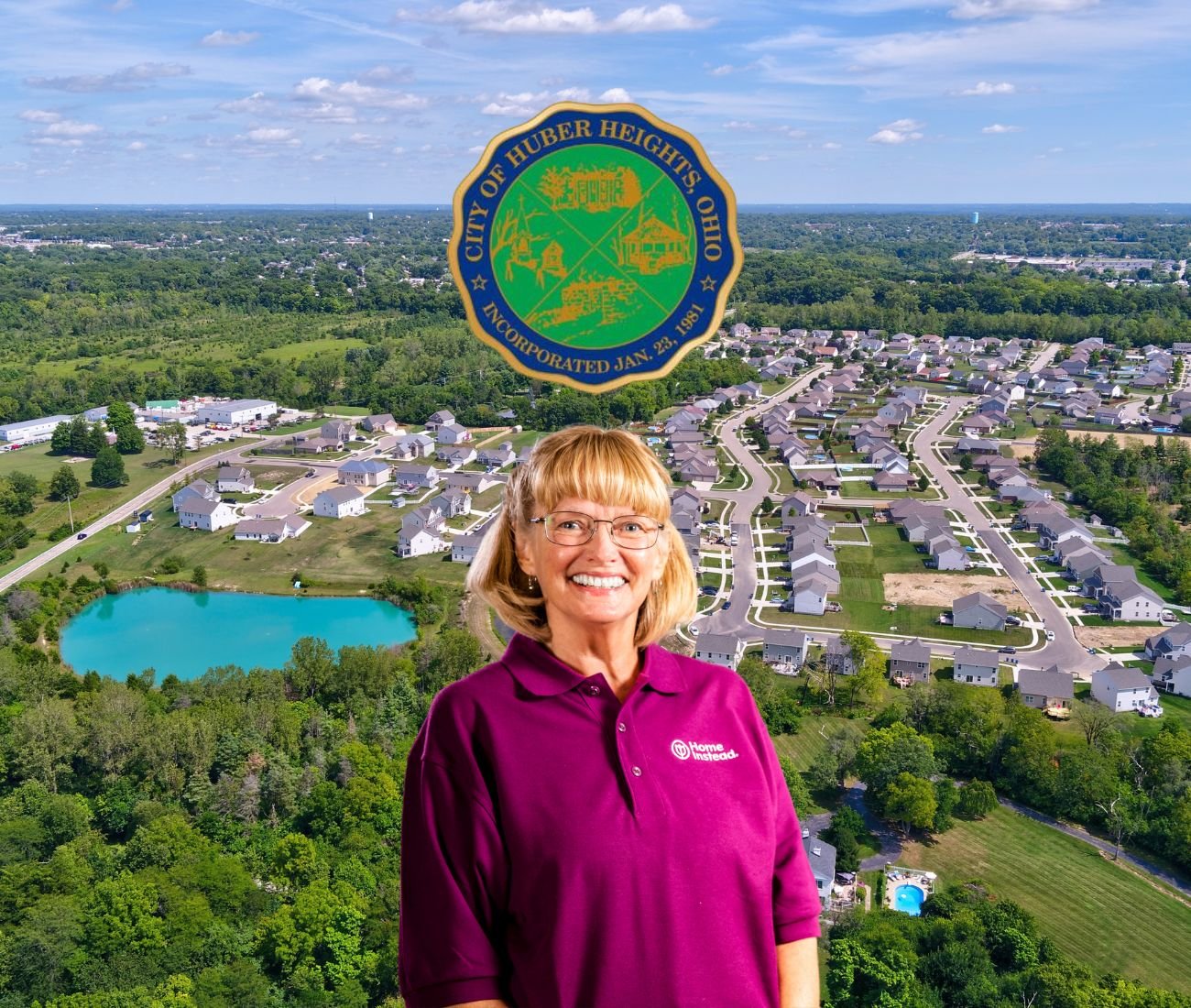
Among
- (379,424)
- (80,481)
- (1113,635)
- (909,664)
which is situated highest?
(379,424)

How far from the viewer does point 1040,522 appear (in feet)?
65.2

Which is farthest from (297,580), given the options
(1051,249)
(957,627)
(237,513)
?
(1051,249)

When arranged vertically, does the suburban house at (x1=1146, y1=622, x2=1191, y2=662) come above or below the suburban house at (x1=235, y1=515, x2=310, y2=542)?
below

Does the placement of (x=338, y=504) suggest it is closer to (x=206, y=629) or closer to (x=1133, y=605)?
(x=206, y=629)

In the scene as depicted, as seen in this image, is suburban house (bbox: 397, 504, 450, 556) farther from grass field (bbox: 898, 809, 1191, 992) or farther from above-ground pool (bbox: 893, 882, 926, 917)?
above-ground pool (bbox: 893, 882, 926, 917)

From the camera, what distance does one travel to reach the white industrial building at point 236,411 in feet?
95.0

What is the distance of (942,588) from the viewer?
17.3 meters

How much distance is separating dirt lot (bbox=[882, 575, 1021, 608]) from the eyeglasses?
15945 mm

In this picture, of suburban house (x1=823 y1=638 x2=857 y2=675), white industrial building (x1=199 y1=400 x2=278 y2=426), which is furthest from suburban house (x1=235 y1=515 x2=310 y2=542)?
suburban house (x1=823 y1=638 x2=857 y2=675)

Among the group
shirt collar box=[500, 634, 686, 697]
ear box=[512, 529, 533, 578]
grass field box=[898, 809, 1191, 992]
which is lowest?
grass field box=[898, 809, 1191, 992]

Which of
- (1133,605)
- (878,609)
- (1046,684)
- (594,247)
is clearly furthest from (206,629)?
(594,247)

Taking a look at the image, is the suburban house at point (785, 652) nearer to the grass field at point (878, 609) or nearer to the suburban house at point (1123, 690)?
the grass field at point (878, 609)

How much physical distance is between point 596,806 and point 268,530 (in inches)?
786

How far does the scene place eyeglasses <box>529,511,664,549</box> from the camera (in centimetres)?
167
